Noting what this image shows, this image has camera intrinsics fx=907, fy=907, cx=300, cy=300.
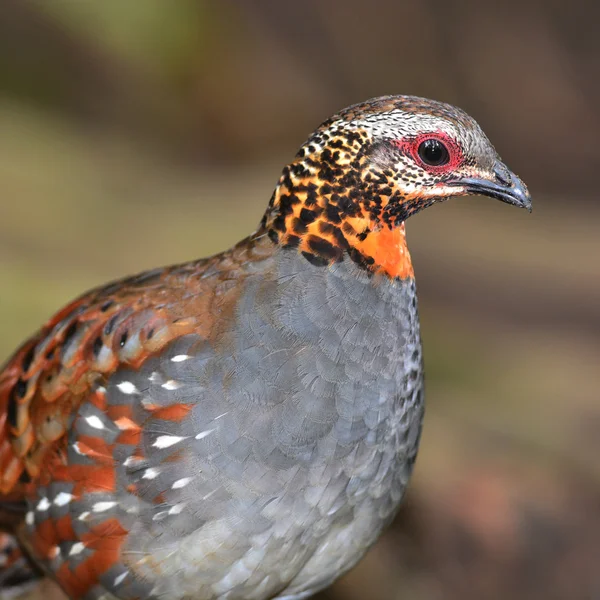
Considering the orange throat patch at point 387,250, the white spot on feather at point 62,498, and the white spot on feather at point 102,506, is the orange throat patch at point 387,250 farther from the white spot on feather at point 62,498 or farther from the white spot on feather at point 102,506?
the white spot on feather at point 62,498

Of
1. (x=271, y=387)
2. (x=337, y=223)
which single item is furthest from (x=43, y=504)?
(x=337, y=223)

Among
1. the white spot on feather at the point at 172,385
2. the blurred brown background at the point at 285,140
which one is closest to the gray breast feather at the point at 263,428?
the white spot on feather at the point at 172,385

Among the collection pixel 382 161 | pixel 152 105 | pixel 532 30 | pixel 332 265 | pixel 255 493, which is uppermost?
pixel 532 30

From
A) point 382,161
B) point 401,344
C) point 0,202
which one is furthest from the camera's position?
point 0,202

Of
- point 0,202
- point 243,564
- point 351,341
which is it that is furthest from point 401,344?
point 0,202

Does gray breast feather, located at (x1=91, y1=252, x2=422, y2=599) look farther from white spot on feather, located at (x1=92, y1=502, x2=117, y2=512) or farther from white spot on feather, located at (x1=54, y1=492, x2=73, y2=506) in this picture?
white spot on feather, located at (x1=54, y1=492, x2=73, y2=506)

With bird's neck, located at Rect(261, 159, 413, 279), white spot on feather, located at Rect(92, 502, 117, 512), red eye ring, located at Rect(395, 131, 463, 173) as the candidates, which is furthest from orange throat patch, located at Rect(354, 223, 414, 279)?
white spot on feather, located at Rect(92, 502, 117, 512)

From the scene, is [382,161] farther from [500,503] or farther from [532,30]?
[532,30]
